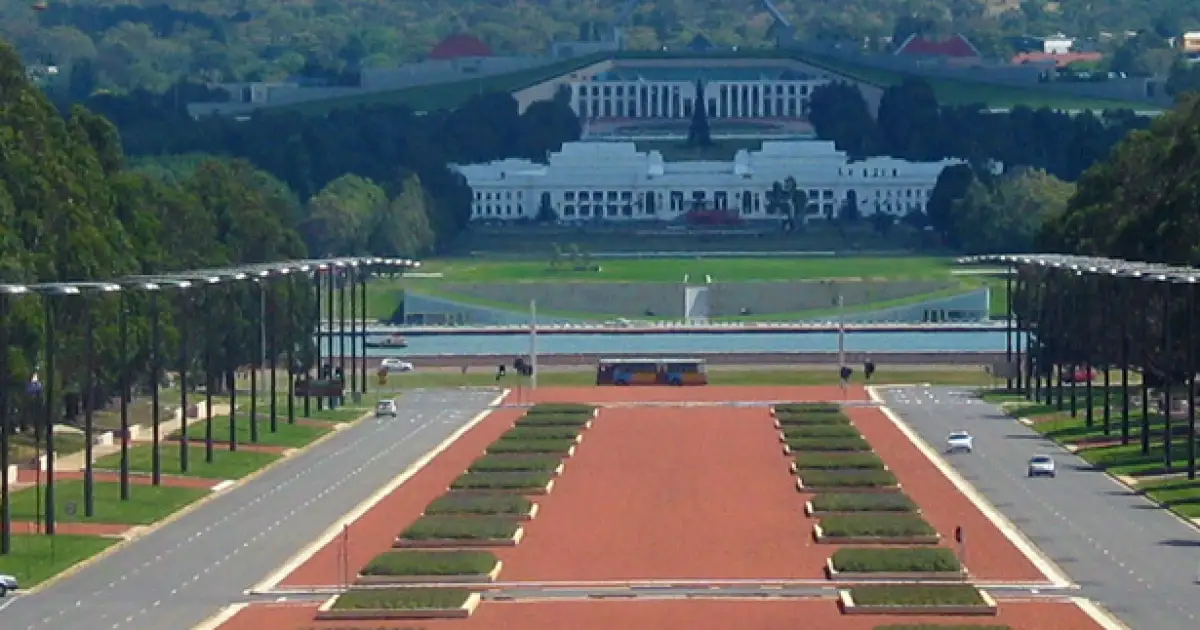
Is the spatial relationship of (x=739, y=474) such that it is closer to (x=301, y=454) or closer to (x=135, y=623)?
(x=301, y=454)

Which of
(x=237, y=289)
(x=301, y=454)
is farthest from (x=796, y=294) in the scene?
(x=301, y=454)

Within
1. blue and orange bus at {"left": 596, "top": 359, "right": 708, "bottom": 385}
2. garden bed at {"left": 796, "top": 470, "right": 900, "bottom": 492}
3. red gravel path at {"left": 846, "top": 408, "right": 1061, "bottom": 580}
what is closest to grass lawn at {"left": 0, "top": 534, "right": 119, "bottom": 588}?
red gravel path at {"left": 846, "top": 408, "right": 1061, "bottom": 580}

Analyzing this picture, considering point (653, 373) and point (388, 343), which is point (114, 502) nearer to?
point (653, 373)

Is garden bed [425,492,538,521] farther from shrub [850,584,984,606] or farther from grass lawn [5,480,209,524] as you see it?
shrub [850,584,984,606]

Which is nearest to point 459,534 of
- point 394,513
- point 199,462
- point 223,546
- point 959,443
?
point 223,546

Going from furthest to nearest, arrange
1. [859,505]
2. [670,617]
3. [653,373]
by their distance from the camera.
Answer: [653,373]
[859,505]
[670,617]
